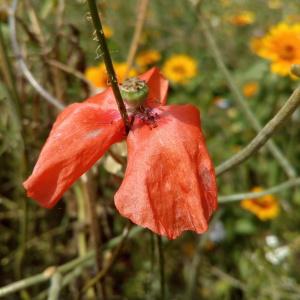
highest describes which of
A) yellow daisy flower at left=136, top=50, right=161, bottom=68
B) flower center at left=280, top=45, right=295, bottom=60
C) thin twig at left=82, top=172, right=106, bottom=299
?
thin twig at left=82, top=172, right=106, bottom=299

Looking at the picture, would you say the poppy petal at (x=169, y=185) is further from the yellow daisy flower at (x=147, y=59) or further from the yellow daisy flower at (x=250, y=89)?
the yellow daisy flower at (x=147, y=59)

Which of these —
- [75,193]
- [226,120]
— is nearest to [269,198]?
[226,120]

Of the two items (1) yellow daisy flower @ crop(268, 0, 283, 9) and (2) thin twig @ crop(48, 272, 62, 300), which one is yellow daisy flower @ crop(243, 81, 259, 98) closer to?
(1) yellow daisy flower @ crop(268, 0, 283, 9)

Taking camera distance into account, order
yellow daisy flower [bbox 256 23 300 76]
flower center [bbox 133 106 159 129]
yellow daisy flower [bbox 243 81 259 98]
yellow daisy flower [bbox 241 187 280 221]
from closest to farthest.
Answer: flower center [bbox 133 106 159 129]
yellow daisy flower [bbox 256 23 300 76]
yellow daisy flower [bbox 241 187 280 221]
yellow daisy flower [bbox 243 81 259 98]

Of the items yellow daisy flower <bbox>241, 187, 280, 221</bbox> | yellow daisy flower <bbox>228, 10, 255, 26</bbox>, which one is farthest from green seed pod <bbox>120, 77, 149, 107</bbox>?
yellow daisy flower <bbox>228, 10, 255, 26</bbox>

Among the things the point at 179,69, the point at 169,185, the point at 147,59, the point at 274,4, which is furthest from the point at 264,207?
the point at 274,4

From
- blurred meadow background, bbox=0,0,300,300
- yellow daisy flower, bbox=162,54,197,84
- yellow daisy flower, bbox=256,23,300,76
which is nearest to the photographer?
blurred meadow background, bbox=0,0,300,300

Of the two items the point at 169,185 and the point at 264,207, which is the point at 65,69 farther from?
the point at 264,207

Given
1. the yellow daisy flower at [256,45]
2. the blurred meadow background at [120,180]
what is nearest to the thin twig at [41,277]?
the blurred meadow background at [120,180]
